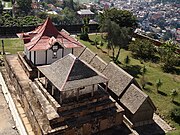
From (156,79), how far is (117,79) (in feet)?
28.6

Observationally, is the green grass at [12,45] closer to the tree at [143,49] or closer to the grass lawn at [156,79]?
the grass lawn at [156,79]

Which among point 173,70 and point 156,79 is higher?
point 173,70

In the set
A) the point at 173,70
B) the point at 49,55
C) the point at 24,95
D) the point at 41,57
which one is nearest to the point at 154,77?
the point at 173,70

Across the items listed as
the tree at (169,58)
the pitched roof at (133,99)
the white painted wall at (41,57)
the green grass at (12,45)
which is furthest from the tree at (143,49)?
the pitched roof at (133,99)

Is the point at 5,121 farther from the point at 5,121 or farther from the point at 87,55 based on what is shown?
the point at 87,55

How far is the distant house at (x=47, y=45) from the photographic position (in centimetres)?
2608

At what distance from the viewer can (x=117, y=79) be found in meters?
23.8

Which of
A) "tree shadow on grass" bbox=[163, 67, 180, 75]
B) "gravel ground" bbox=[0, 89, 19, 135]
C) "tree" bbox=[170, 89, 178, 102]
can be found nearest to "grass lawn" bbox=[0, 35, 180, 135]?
"tree" bbox=[170, 89, 178, 102]

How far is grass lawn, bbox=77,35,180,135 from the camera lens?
24852 millimetres

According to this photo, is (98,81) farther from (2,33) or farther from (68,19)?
(68,19)

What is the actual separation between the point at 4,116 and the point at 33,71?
501 centimetres

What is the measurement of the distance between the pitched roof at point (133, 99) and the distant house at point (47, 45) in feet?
25.1

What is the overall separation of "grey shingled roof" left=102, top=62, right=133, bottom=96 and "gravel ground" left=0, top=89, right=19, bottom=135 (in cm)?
849

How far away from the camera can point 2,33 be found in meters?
41.7
